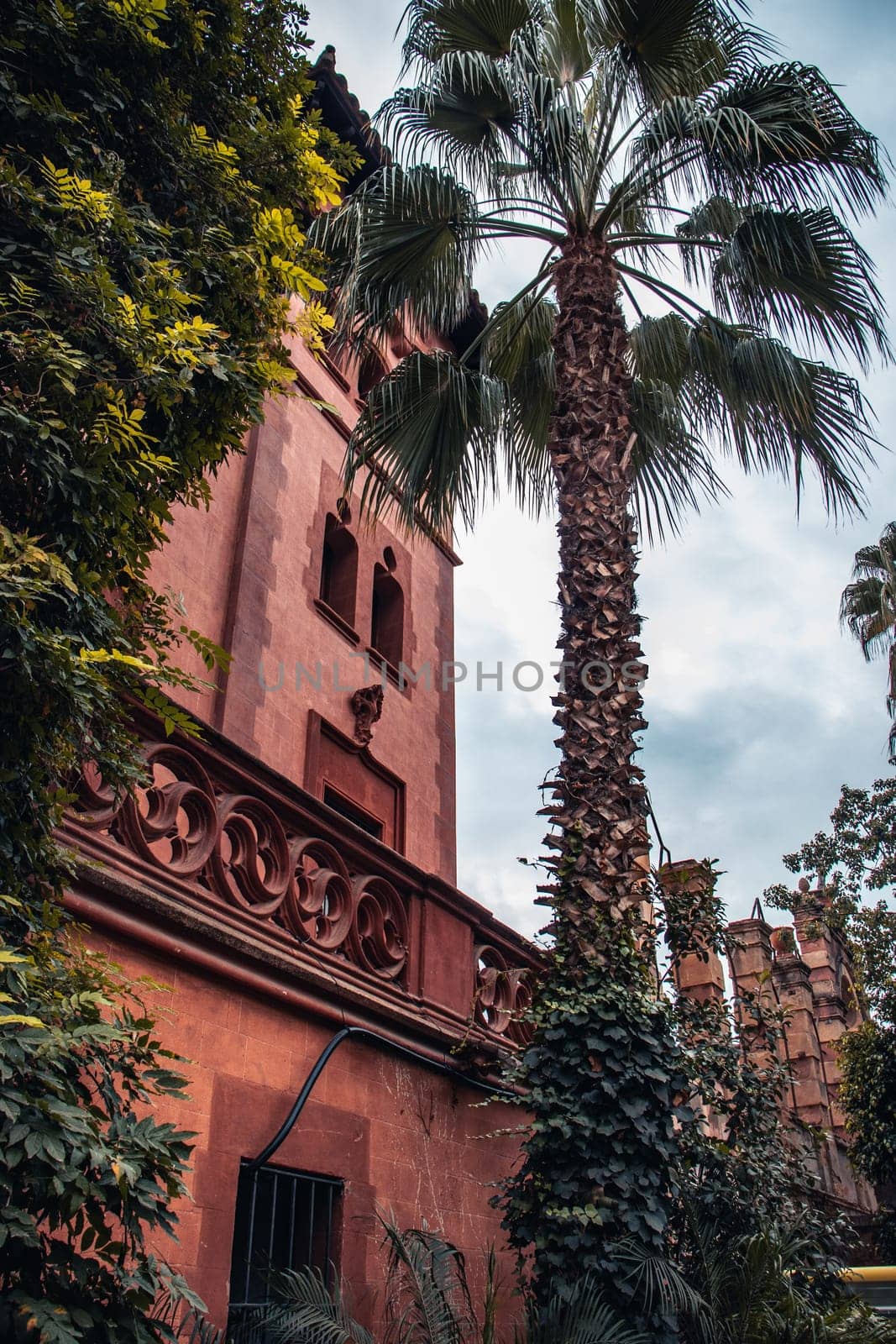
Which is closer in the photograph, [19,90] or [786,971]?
[19,90]

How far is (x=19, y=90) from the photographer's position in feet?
16.1

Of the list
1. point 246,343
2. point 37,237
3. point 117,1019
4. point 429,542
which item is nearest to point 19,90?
point 37,237

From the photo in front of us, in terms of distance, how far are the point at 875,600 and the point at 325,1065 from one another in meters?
21.1

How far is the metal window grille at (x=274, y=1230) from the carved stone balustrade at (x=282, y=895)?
956 millimetres

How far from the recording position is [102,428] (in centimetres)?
426

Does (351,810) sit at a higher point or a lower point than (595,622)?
higher

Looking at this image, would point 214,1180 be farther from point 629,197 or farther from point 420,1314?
point 629,197

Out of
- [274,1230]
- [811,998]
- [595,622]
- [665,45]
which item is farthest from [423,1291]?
[811,998]

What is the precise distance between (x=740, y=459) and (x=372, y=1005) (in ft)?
17.9

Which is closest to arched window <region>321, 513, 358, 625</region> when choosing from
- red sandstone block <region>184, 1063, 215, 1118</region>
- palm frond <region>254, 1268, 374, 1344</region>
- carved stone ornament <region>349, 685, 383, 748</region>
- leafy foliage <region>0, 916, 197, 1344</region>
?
carved stone ornament <region>349, 685, 383, 748</region>

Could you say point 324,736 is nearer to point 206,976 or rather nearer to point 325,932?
point 325,932

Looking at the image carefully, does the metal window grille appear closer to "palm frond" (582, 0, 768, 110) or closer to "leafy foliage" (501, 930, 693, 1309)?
"leafy foliage" (501, 930, 693, 1309)

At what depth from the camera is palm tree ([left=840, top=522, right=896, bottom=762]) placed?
23016 millimetres

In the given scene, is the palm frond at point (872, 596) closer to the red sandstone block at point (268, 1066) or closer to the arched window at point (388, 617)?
the arched window at point (388, 617)
